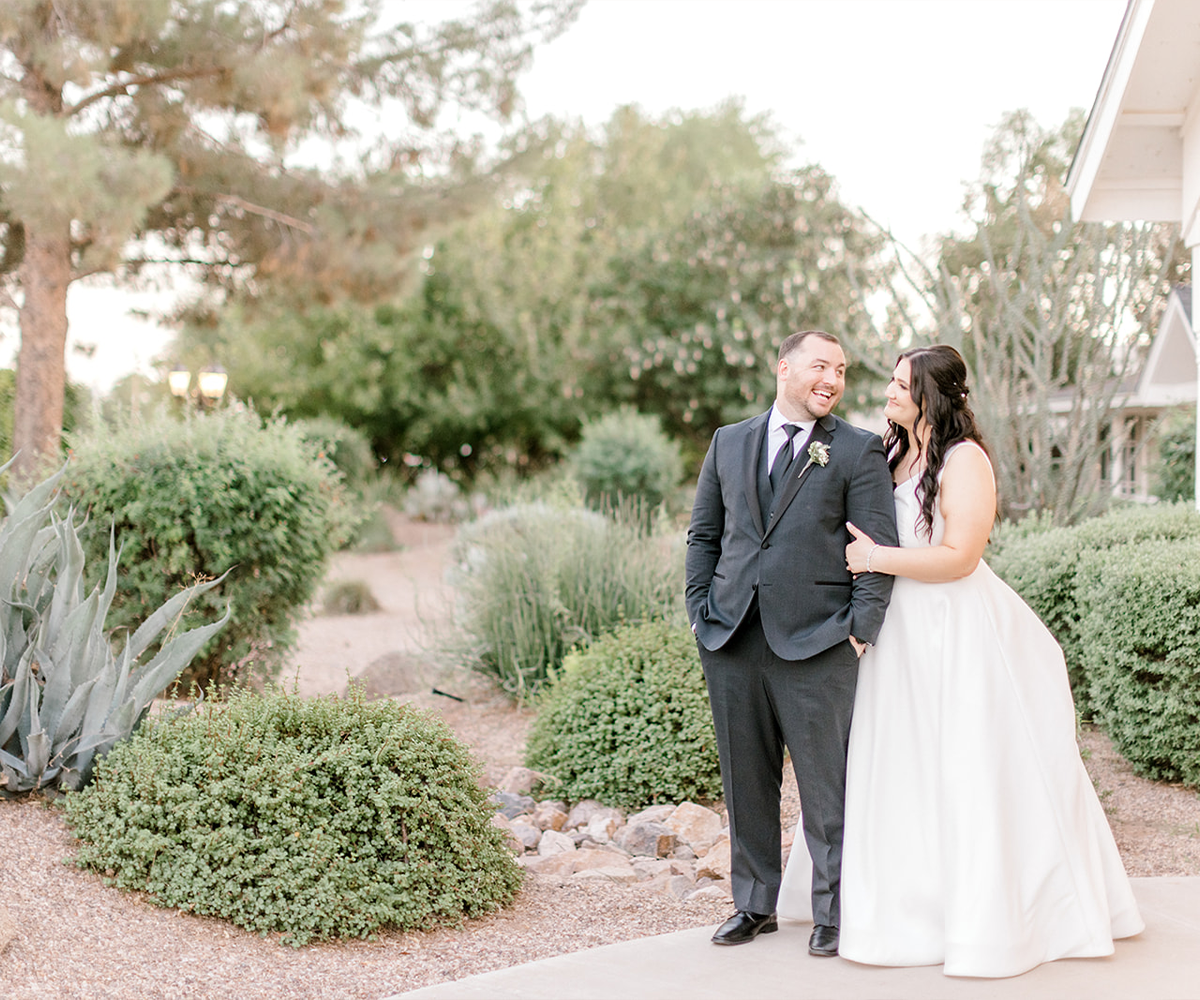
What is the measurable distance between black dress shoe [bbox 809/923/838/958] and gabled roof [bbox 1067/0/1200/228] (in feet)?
16.7

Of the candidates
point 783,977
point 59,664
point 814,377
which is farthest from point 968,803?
point 59,664

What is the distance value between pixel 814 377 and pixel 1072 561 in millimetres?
3897

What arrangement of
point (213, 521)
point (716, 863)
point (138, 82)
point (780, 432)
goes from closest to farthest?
point (780, 432)
point (716, 863)
point (213, 521)
point (138, 82)

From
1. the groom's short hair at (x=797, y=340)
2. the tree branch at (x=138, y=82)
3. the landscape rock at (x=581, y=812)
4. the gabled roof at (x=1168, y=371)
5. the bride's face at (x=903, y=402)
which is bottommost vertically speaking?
the landscape rock at (x=581, y=812)

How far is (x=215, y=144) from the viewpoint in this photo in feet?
51.2

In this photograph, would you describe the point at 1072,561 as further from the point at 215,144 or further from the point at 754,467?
the point at 215,144

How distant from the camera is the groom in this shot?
137 inches

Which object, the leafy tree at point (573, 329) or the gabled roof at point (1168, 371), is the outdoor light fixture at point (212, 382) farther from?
the gabled roof at point (1168, 371)

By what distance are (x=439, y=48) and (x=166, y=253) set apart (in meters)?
5.20

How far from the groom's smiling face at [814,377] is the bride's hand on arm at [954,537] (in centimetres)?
41

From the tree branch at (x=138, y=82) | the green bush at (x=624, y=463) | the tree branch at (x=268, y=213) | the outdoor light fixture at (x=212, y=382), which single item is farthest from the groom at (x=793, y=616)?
the green bush at (x=624, y=463)

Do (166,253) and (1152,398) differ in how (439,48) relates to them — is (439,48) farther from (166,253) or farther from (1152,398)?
(1152,398)

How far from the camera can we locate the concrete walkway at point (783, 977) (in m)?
3.18

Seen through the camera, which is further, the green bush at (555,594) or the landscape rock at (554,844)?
the green bush at (555,594)
